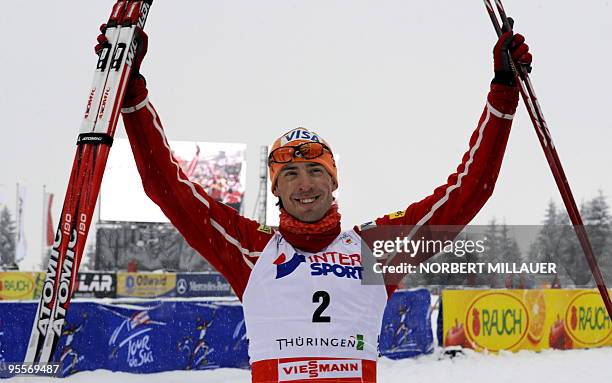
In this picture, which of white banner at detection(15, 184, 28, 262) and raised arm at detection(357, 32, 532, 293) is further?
white banner at detection(15, 184, 28, 262)

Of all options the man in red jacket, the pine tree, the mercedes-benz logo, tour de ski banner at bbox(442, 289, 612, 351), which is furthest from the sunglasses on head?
the pine tree

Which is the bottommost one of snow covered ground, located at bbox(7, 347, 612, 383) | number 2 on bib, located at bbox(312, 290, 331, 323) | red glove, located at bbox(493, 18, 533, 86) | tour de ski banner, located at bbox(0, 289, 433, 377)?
snow covered ground, located at bbox(7, 347, 612, 383)

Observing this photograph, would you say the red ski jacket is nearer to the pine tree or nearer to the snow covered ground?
the snow covered ground

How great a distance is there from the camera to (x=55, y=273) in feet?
10.1

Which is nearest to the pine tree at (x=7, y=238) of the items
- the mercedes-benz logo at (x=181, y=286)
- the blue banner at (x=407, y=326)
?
the mercedes-benz logo at (x=181, y=286)

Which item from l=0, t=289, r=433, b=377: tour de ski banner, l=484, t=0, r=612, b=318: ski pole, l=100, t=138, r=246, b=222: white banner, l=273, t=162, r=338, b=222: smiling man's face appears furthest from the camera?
l=100, t=138, r=246, b=222: white banner

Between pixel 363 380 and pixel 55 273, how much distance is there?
55.5 inches

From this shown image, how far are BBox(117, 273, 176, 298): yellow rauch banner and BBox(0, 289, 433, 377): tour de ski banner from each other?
1922cm

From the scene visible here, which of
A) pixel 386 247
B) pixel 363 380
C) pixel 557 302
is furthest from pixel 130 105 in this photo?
pixel 557 302

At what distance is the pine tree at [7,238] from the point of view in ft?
285

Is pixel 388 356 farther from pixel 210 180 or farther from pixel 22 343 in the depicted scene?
pixel 210 180

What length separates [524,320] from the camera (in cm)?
1580

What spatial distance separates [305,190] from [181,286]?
99.6 ft

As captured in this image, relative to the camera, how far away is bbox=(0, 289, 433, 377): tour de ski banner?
11977 millimetres
